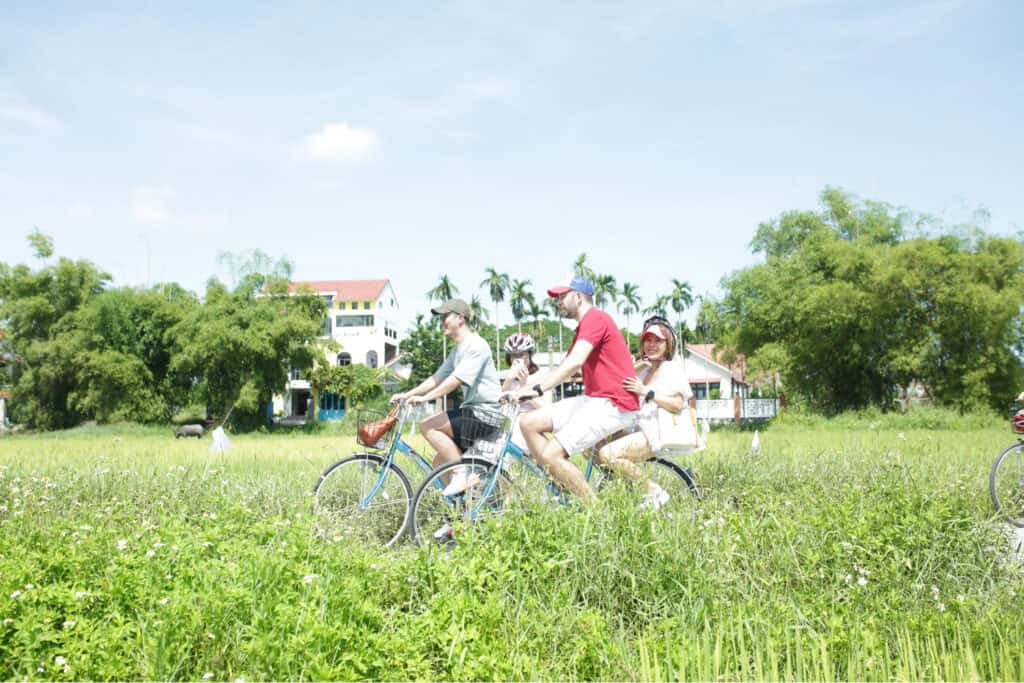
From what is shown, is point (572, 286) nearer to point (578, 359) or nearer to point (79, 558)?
point (578, 359)

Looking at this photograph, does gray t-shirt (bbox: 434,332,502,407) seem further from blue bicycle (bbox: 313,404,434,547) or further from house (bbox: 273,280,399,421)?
house (bbox: 273,280,399,421)

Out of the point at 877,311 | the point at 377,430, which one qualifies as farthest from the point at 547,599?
the point at 877,311

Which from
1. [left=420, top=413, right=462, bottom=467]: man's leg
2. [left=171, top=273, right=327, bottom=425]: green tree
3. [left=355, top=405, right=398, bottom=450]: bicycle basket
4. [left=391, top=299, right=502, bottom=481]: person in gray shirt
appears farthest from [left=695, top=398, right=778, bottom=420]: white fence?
[left=355, top=405, right=398, bottom=450]: bicycle basket

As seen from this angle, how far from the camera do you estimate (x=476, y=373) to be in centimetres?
624

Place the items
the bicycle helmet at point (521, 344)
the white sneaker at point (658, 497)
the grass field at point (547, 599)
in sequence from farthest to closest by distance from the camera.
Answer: the bicycle helmet at point (521, 344) → the white sneaker at point (658, 497) → the grass field at point (547, 599)

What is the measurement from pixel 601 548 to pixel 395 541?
2.12m

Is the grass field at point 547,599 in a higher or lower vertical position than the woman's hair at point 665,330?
lower

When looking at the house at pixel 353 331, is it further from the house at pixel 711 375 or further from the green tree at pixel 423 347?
the house at pixel 711 375

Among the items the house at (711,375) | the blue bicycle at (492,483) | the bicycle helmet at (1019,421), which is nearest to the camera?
the blue bicycle at (492,483)

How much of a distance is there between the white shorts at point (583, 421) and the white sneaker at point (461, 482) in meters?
0.66

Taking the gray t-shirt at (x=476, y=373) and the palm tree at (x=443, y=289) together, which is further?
the palm tree at (x=443, y=289)

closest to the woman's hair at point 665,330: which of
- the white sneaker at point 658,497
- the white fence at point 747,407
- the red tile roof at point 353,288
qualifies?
the white sneaker at point 658,497

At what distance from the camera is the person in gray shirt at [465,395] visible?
6109 millimetres

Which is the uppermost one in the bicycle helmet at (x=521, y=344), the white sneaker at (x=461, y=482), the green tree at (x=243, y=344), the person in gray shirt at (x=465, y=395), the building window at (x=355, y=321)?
the building window at (x=355, y=321)
